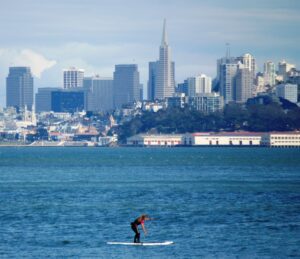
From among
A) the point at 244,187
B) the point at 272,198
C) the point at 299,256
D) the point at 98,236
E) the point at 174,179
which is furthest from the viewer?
the point at 174,179

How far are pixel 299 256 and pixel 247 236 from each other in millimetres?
4852

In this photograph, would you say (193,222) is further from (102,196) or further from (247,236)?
(102,196)

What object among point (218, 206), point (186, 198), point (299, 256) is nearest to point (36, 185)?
point (186, 198)

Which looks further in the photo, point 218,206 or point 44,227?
point 218,206

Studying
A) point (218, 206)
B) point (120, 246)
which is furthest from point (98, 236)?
point (218, 206)

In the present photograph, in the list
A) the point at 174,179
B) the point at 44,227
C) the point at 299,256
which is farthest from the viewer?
the point at 174,179

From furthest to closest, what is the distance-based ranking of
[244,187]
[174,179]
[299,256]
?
1. [174,179]
2. [244,187]
3. [299,256]

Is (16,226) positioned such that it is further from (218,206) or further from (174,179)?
(174,179)

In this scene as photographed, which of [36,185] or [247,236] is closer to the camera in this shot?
[247,236]

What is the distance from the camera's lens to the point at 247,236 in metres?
42.2

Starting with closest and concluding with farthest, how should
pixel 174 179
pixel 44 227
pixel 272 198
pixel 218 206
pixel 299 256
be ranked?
pixel 299 256 < pixel 44 227 < pixel 218 206 < pixel 272 198 < pixel 174 179

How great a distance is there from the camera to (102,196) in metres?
64.8

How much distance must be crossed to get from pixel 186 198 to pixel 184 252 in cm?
2411

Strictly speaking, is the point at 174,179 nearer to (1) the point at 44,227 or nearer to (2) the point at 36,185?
(2) the point at 36,185
